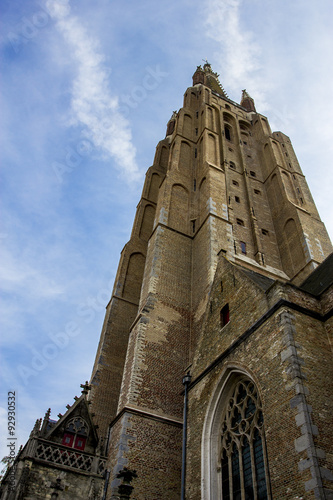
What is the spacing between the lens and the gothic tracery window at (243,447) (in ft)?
26.2

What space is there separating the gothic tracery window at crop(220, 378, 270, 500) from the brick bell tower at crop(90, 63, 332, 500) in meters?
0.06

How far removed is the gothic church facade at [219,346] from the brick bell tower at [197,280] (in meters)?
0.05

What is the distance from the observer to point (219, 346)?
10.5 metres

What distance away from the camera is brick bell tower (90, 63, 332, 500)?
10195mm

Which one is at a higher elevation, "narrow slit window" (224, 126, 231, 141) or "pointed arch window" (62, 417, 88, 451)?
"narrow slit window" (224, 126, 231, 141)

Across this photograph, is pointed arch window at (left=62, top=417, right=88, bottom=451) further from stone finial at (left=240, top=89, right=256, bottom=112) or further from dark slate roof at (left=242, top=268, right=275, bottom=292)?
stone finial at (left=240, top=89, right=256, bottom=112)

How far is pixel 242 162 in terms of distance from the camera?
91.8 ft

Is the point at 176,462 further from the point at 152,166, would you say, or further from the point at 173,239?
the point at 152,166

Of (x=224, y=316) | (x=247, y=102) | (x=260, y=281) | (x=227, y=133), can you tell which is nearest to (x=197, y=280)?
(x=260, y=281)

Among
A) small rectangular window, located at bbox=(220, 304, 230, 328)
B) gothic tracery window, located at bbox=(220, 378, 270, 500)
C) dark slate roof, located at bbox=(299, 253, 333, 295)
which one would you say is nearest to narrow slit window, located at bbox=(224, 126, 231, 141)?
dark slate roof, located at bbox=(299, 253, 333, 295)

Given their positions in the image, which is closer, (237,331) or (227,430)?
(227,430)

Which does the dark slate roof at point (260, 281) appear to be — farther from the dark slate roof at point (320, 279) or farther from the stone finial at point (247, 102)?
the stone finial at point (247, 102)

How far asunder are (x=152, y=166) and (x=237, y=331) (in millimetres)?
24090

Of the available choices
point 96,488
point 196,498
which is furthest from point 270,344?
point 96,488
